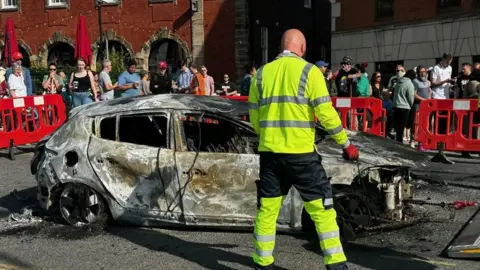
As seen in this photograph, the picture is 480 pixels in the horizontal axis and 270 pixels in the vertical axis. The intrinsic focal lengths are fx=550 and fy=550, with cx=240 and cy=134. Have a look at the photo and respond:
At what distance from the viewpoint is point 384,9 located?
19.7m

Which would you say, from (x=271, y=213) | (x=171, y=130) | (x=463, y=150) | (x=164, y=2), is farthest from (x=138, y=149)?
(x=164, y=2)

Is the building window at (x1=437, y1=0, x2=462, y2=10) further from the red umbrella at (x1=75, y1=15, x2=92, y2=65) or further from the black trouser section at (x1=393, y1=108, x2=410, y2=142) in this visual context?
the red umbrella at (x1=75, y1=15, x2=92, y2=65)

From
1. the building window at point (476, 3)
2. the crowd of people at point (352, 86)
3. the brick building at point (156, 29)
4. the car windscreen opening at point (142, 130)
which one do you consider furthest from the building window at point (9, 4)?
the car windscreen opening at point (142, 130)

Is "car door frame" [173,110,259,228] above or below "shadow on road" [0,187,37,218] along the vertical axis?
above

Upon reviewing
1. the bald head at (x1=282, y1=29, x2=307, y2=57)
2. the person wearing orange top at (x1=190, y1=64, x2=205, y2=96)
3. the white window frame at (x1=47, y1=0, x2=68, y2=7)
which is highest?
the white window frame at (x1=47, y1=0, x2=68, y2=7)

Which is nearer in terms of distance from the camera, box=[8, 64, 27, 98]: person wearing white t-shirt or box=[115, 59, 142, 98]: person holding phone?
box=[115, 59, 142, 98]: person holding phone

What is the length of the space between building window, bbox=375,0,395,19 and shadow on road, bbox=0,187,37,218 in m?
15.3

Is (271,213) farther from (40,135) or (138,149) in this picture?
(40,135)

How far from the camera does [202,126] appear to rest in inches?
224

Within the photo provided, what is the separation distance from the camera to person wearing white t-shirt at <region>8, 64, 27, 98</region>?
11.6 meters

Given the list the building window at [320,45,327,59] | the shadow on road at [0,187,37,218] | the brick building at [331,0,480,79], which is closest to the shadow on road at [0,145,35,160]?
the shadow on road at [0,187,37,218]

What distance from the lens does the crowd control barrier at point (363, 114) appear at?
982 cm

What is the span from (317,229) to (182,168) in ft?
5.80

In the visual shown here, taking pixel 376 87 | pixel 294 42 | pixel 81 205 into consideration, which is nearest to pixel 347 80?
pixel 376 87
